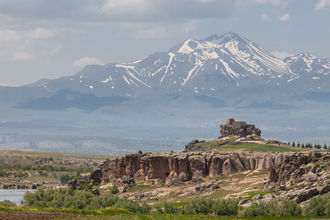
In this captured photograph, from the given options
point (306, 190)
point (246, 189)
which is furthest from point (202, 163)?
point (306, 190)

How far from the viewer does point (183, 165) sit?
154 metres

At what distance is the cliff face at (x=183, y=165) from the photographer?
14750 cm

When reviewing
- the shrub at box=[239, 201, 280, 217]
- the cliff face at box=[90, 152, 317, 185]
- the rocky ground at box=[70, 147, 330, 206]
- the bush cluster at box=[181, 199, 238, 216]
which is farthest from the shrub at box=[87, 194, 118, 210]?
the cliff face at box=[90, 152, 317, 185]

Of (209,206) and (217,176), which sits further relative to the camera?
(217,176)

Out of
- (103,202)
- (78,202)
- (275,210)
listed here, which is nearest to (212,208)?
(275,210)

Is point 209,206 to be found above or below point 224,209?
above

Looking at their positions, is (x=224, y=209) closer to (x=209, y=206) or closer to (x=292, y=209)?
(x=209, y=206)

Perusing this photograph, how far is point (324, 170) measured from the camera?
106 metres

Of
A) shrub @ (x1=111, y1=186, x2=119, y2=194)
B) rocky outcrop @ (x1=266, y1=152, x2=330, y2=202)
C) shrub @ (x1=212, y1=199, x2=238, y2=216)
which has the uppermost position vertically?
rocky outcrop @ (x1=266, y1=152, x2=330, y2=202)

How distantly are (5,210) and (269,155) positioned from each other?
8506cm

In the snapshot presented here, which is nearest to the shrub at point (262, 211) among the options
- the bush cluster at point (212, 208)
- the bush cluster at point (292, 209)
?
the bush cluster at point (292, 209)

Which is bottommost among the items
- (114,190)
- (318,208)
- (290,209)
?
(290,209)

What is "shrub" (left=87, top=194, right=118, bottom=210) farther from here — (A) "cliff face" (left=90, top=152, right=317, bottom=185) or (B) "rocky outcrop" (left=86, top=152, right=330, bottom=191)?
(A) "cliff face" (left=90, top=152, right=317, bottom=185)

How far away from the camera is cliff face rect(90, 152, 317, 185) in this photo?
148 meters
